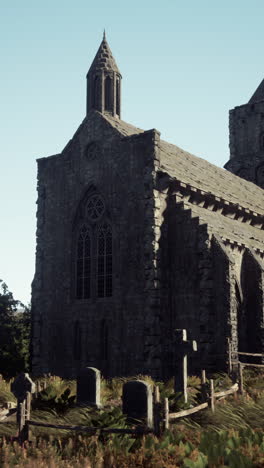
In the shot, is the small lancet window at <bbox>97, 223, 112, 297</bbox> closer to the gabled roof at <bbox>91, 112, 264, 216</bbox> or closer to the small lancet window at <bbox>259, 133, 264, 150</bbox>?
the gabled roof at <bbox>91, 112, 264, 216</bbox>

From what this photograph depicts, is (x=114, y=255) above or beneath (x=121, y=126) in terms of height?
beneath

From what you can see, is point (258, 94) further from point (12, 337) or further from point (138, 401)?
point (138, 401)

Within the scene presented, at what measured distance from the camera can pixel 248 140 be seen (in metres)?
52.8

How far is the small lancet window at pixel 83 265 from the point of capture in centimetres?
3066

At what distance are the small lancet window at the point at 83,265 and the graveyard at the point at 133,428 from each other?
11.8m

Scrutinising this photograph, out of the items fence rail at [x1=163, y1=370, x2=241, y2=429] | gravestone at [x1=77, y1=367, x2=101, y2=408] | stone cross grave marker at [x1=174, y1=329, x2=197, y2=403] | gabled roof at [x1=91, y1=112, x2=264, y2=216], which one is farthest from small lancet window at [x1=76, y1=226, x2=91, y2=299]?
gravestone at [x1=77, y1=367, x2=101, y2=408]

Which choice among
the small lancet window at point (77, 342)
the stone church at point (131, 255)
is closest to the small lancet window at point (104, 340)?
the stone church at point (131, 255)

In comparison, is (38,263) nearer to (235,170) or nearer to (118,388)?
(118,388)

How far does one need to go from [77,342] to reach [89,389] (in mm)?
12913

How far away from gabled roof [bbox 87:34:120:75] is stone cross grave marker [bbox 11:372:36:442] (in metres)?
21.4

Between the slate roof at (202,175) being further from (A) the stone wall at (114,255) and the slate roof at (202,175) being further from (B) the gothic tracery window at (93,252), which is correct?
(B) the gothic tracery window at (93,252)

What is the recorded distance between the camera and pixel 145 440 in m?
12.9

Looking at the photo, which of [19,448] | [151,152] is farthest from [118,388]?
[151,152]

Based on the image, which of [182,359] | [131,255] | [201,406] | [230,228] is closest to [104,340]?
[131,255]
